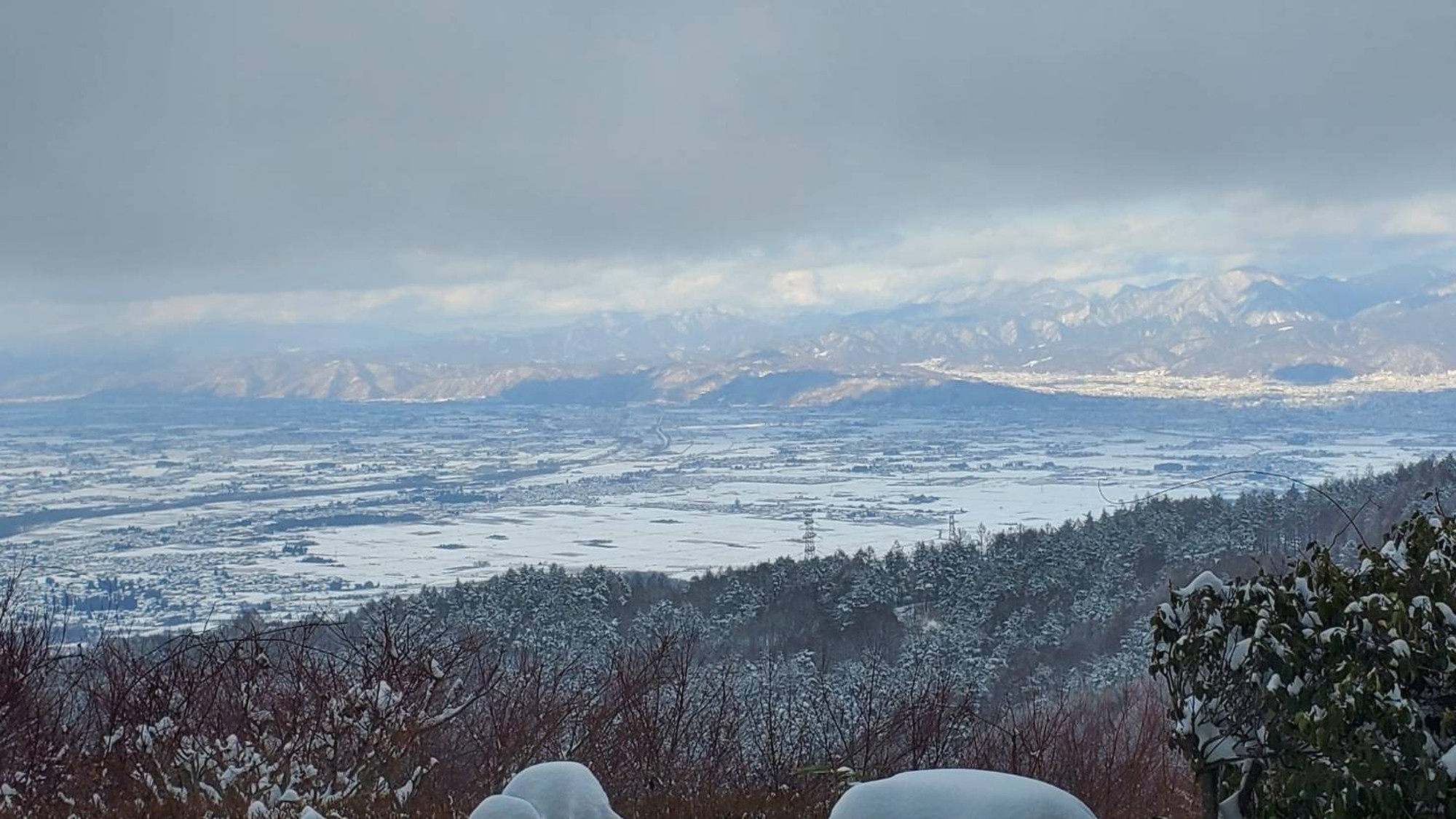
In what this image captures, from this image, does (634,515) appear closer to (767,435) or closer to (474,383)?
(767,435)

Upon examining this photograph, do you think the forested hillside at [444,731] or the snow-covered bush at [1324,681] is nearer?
the snow-covered bush at [1324,681]

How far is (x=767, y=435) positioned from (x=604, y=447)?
647 inches

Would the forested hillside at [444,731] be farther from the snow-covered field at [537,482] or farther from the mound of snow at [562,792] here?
the snow-covered field at [537,482]

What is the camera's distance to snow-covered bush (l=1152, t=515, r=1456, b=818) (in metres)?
3.07

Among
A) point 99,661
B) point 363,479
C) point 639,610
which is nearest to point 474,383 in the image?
point 363,479

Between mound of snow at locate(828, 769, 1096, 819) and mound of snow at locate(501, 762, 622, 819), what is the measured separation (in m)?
1.02

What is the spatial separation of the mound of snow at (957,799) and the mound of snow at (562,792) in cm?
102

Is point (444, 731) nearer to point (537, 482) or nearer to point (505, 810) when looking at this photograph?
point (505, 810)

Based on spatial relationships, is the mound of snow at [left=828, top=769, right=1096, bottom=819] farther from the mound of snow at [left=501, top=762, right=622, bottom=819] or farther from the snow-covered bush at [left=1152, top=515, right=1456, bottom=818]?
the mound of snow at [left=501, top=762, right=622, bottom=819]

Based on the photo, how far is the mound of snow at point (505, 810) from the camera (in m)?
3.69

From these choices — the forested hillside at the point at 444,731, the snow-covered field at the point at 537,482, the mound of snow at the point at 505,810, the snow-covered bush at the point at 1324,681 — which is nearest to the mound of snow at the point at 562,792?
the mound of snow at the point at 505,810

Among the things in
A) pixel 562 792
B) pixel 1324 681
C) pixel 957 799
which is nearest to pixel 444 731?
pixel 562 792

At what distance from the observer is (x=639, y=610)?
85.1 ft

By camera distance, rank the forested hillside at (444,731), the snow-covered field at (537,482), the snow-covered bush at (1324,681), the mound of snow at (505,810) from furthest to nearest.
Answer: the snow-covered field at (537,482)
the forested hillside at (444,731)
the mound of snow at (505,810)
the snow-covered bush at (1324,681)
